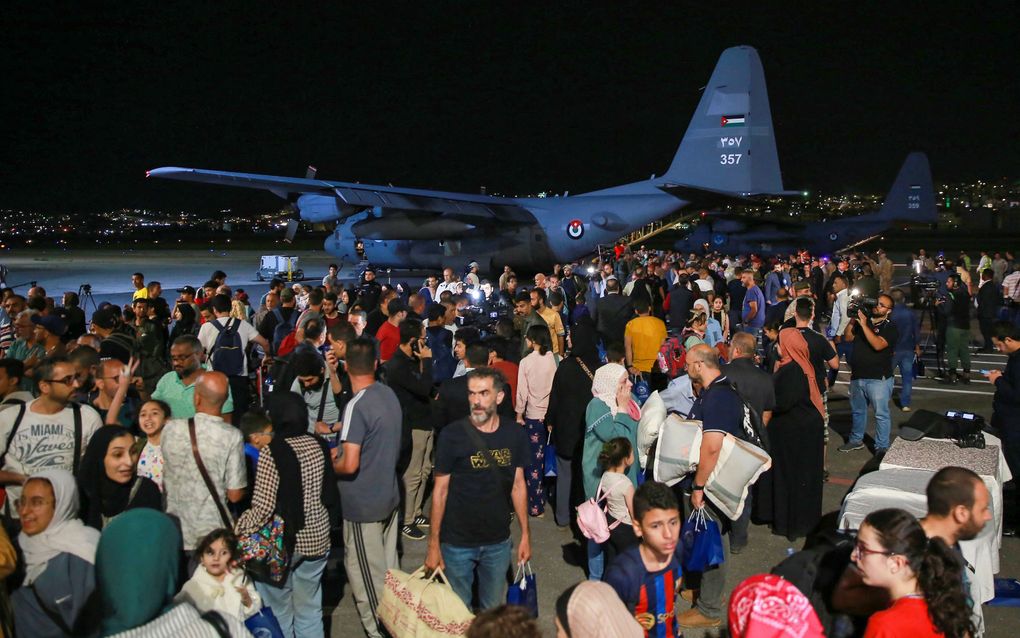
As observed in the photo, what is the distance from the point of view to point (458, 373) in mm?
7910

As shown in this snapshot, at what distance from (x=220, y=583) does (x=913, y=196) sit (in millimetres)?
40134

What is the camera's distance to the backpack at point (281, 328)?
9.56 meters

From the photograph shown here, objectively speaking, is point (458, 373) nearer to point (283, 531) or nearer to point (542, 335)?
point (542, 335)

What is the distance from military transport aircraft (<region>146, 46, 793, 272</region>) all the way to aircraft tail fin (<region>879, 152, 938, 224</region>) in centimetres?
1460

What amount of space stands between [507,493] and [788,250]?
3461 cm

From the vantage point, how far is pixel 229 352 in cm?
819

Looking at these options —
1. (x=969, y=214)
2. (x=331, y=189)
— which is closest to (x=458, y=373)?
(x=331, y=189)

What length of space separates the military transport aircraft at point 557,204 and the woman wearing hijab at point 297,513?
18.3 metres

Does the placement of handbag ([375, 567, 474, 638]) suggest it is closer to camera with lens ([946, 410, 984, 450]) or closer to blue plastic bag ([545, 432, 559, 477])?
blue plastic bag ([545, 432, 559, 477])

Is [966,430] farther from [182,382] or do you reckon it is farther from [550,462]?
[182,382]

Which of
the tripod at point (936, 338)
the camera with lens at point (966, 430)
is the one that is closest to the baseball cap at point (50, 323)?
the camera with lens at point (966, 430)

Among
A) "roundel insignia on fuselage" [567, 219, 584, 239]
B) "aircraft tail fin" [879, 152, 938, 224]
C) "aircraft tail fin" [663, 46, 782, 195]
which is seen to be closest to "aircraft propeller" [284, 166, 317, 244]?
"roundel insignia on fuselage" [567, 219, 584, 239]

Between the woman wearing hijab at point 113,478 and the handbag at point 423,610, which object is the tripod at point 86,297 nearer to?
the woman wearing hijab at point 113,478

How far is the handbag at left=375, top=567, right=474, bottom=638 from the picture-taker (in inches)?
138
